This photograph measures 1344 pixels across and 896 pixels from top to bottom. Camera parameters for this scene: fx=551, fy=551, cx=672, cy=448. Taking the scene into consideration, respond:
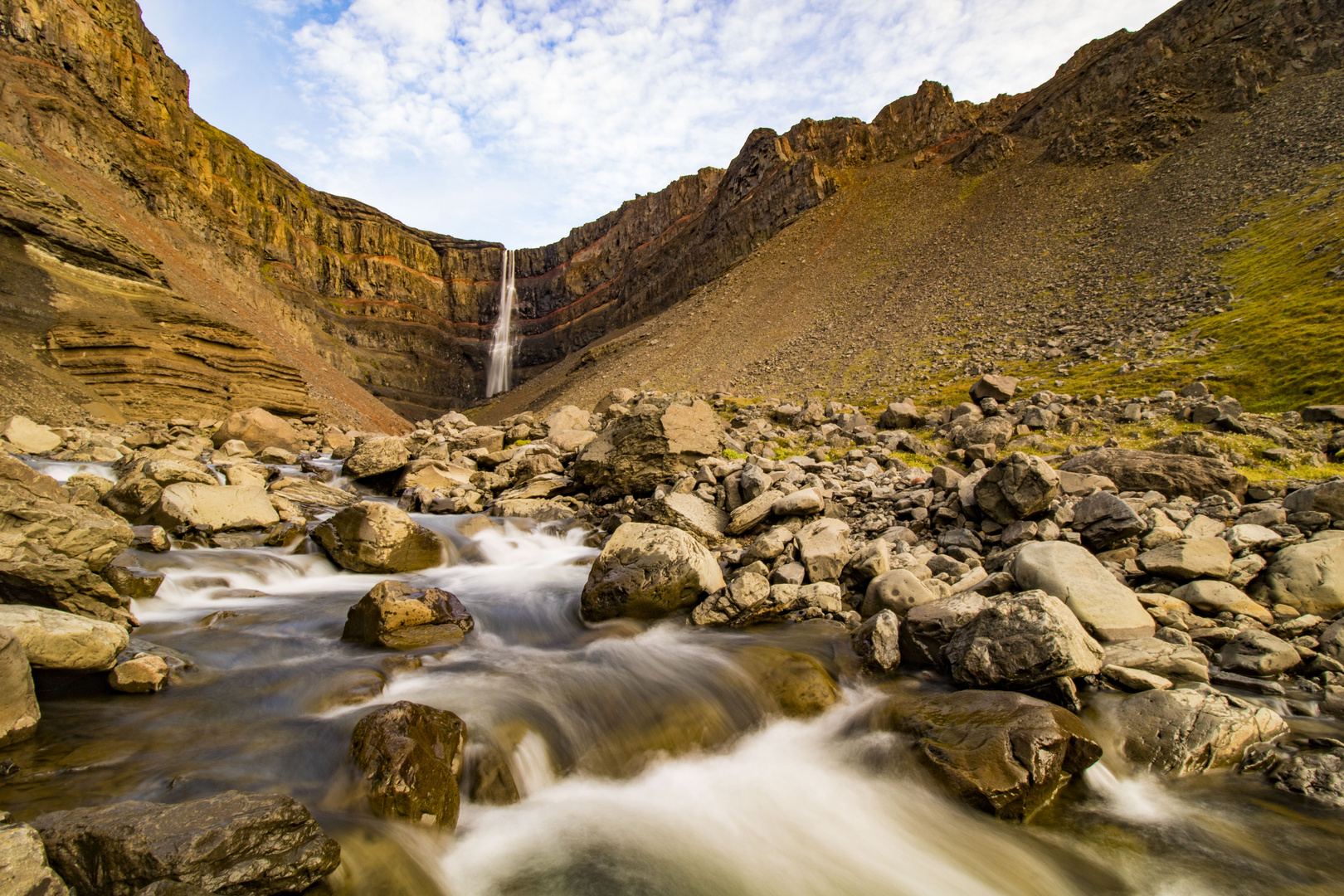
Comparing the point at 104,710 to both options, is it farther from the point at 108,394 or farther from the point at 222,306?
the point at 222,306

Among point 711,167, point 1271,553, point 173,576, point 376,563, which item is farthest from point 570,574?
point 711,167

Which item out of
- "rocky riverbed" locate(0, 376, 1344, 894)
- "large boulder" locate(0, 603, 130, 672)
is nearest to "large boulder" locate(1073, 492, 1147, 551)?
"rocky riverbed" locate(0, 376, 1344, 894)

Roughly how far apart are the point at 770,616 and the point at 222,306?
1323 inches

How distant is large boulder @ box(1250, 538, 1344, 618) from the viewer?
540cm

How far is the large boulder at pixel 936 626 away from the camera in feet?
18.7

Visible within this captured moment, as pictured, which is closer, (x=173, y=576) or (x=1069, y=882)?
(x=1069, y=882)

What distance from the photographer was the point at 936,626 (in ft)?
19.0

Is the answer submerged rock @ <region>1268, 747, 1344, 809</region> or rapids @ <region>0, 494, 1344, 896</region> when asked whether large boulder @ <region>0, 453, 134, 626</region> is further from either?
submerged rock @ <region>1268, 747, 1344, 809</region>

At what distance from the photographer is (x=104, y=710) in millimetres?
4586

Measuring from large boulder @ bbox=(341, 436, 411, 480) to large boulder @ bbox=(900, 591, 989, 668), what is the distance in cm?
1349

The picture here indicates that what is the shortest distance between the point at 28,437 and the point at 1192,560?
2336 centimetres

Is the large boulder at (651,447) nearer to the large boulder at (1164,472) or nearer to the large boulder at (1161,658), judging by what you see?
the large boulder at (1164,472)

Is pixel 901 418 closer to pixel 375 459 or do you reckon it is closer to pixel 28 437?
pixel 375 459

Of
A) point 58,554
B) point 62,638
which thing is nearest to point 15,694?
point 62,638
